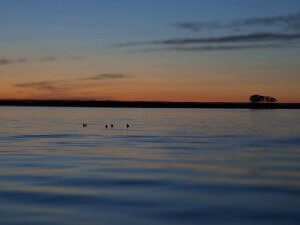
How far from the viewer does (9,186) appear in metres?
13.3

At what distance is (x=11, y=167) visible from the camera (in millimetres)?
17188

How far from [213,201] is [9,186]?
5.99m

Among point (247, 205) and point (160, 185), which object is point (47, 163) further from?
point (247, 205)

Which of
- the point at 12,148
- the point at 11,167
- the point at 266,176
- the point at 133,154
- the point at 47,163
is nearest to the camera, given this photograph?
the point at 266,176

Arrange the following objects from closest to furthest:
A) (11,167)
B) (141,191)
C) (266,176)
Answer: (141,191), (266,176), (11,167)

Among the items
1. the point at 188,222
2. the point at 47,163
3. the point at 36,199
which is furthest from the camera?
the point at 47,163

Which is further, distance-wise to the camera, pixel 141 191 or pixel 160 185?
pixel 160 185

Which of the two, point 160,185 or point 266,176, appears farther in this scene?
point 266,176

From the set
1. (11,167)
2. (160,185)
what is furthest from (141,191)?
(11,167)

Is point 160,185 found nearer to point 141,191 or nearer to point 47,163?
point 141,191

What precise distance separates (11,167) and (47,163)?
1617 millimetres

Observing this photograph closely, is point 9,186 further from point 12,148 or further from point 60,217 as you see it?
point 12,148

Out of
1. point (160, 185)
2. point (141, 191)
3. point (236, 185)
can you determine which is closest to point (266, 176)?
point (236, 185)

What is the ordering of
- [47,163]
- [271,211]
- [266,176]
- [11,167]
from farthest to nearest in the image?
1. [47,163]
2. [11,167]
3. [266,176]
4. [271,211]
